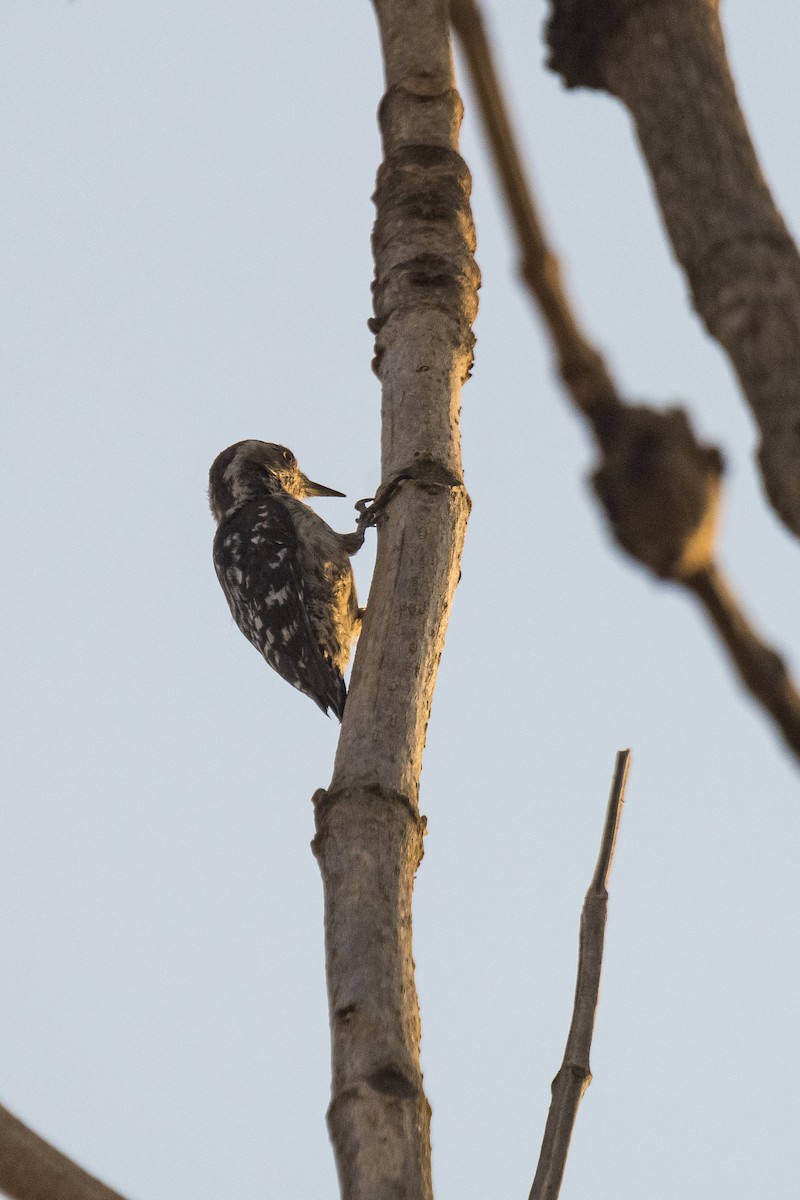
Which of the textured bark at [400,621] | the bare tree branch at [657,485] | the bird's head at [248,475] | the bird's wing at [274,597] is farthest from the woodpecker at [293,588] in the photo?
the bare tree branch at [657,485]

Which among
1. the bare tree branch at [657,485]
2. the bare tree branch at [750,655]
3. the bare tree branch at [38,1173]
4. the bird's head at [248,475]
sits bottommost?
the bare tree branch at [38,1173]

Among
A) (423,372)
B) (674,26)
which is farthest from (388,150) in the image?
(674,26)

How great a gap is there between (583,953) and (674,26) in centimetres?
169

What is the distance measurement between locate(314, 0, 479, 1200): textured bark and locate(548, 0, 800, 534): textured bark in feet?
4.48

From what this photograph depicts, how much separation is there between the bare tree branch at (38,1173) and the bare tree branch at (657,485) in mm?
974

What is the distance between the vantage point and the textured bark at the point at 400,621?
225 centimetres

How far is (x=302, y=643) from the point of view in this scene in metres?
6.34

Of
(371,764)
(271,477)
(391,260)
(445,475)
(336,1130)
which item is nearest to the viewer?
(336,1130)

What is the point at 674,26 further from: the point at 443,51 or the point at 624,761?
the point at 443,51

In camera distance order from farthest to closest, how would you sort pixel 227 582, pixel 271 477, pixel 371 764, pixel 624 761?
pixel 271 477 → pixel 227 582 → pixel 371 764 → pixel 624 761

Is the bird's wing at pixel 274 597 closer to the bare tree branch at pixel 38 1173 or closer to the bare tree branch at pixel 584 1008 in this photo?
the bare tree branch at pixel 584 1008

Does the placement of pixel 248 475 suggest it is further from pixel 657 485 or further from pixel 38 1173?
pixel 657 485

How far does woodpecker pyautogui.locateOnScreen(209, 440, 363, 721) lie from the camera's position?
20.8 feet

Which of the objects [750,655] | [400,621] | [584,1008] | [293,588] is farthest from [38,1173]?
[293,588]
